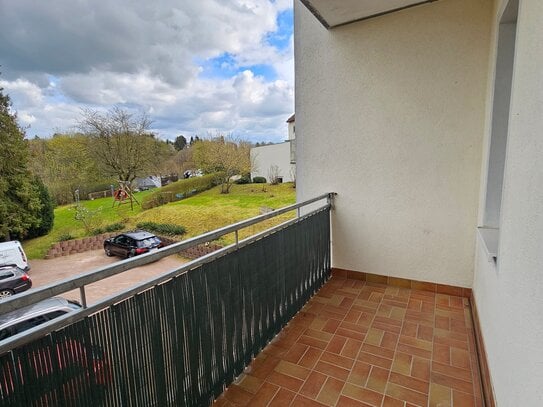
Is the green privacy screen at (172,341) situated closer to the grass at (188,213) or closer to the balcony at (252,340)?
the balcony at (252,340)

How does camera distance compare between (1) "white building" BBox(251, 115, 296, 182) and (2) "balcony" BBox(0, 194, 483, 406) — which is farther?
(1) "white building" BBox(251, 115, 296, 182)

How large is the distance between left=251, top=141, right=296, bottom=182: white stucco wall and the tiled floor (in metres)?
17.5

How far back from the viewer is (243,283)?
1.71 meters

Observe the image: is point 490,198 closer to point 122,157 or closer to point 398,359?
point 398,359

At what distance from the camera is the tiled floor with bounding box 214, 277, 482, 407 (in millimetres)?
1590

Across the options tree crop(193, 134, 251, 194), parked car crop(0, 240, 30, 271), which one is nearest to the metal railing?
parked car crop(0, 240, 30, 271)

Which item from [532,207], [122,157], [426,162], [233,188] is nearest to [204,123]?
[233,188]

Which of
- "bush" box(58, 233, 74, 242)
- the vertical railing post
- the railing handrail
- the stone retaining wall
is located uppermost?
the railing handrail

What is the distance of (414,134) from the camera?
267 cm

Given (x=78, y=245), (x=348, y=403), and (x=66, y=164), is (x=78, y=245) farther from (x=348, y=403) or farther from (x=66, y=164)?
(x=348, y=403)

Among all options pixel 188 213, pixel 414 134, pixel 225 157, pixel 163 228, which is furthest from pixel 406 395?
pixel 225 157

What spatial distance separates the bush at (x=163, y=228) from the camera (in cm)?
1220

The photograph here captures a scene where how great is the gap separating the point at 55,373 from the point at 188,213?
→ 14.0m

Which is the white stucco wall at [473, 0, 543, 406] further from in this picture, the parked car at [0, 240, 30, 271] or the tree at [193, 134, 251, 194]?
the tree at [193, 134, 251, 194]
